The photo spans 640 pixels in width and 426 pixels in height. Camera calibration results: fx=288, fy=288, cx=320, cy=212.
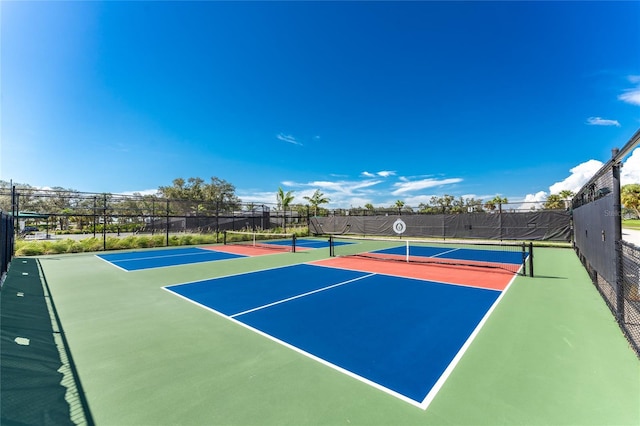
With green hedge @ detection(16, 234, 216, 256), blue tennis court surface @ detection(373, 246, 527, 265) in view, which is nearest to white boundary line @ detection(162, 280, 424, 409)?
blue tennis court surface @ detection(373, 246, 527, 265)

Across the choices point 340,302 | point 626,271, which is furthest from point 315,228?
point 626,271

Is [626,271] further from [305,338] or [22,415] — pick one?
[22,415]

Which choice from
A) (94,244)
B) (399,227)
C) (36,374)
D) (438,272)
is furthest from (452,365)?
(94,244)

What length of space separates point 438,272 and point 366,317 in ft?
→ 16.0

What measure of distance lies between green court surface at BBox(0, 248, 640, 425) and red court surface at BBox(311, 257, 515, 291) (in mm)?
2051

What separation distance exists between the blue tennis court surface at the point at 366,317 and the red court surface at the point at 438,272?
0.62 metres

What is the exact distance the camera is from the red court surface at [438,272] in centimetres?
746

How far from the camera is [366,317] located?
191 inches

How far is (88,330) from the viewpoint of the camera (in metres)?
4.40

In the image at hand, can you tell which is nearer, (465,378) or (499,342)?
(465,378)

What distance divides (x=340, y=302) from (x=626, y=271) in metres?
4.76

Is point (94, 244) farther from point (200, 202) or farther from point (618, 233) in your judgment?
point (618, 233)

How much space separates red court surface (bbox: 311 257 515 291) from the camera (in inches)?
294

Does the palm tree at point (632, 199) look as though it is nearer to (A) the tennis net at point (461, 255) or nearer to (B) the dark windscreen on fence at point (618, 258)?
(A) the tennis net at point (461, 255)
